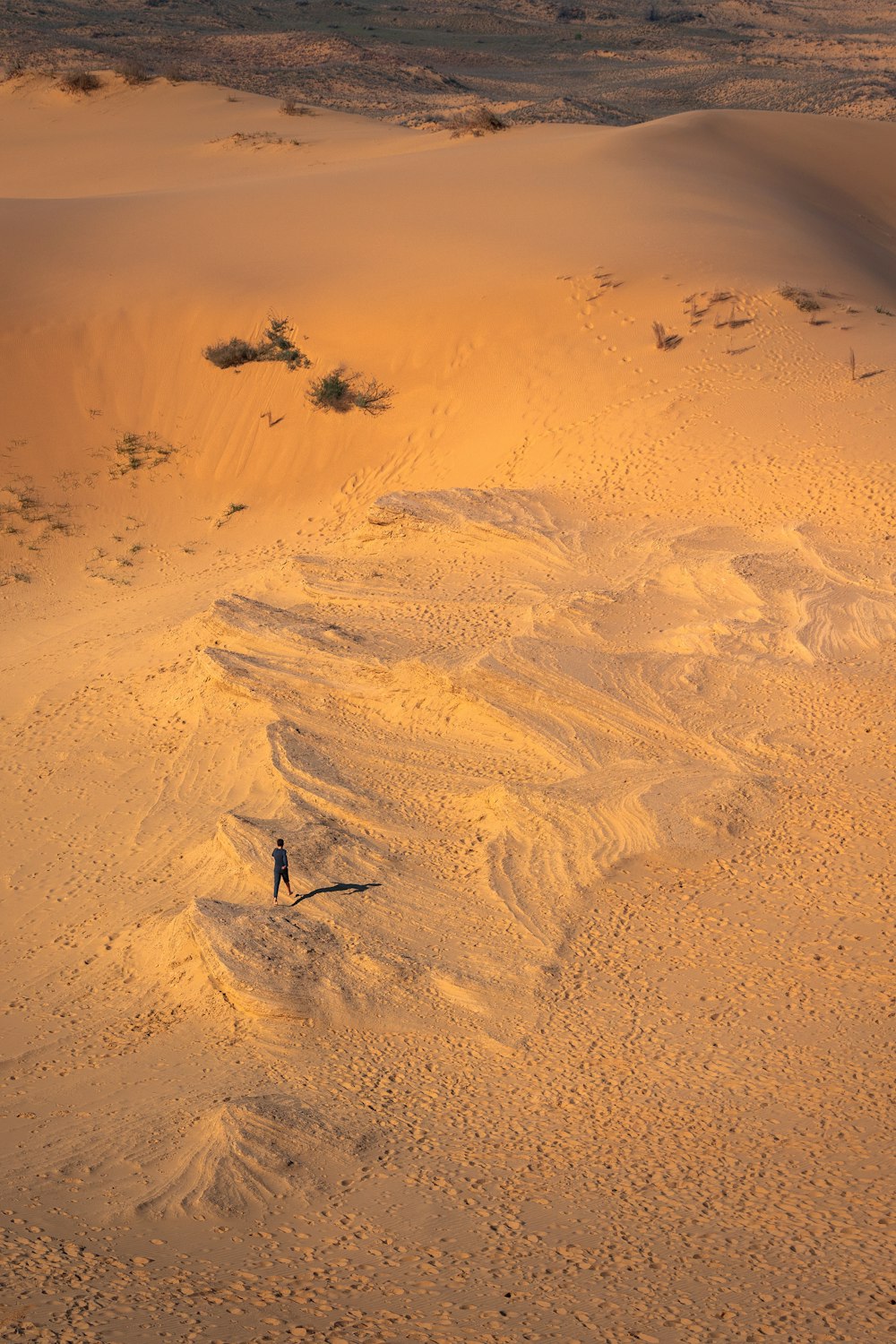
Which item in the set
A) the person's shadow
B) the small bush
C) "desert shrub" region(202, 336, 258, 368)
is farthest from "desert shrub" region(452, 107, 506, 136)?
the person's shadow

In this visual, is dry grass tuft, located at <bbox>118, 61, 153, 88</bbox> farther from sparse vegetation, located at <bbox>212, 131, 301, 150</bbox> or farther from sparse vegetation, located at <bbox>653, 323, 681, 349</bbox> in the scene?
sparse vegetation, located at <bbox>653, 323, 681, 349</bbox>

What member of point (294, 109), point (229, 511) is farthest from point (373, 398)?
point (294, 109)

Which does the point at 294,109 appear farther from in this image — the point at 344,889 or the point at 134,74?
the point at 344,889

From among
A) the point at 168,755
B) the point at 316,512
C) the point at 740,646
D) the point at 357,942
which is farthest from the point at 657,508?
the point at 357,942

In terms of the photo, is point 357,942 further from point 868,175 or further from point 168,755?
point 868,175

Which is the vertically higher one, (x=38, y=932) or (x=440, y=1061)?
(x=440, y=1061)

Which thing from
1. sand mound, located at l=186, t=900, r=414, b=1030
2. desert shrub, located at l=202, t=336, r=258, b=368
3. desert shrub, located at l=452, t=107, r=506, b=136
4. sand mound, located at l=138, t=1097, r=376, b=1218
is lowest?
sand mound, located at l=186, t=900, r=414, b=1030
